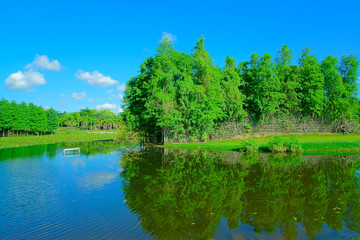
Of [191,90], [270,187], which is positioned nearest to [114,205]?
[270,187]

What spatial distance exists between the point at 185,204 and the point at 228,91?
2557 centimetres

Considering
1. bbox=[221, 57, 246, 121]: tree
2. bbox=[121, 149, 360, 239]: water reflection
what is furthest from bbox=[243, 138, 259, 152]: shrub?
bbox=[221, 57, 246, 121]: tree

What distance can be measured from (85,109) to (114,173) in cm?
12590

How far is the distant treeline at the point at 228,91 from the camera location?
1041 inches

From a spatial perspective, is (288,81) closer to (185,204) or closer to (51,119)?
(185,204)

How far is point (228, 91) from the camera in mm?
31047

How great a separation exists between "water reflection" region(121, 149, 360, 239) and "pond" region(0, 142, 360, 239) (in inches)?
1.1

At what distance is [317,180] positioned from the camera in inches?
405

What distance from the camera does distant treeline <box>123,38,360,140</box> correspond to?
26.5 meters

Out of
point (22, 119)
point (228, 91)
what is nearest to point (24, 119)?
point (22, 119)

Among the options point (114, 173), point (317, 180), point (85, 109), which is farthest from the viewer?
point (85, 109)

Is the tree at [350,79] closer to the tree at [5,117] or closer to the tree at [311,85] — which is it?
the tree at [311,85]

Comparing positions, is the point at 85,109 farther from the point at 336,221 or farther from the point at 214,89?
the point at 336,221

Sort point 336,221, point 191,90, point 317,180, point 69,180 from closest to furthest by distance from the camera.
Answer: point 336,221
point 317,180
point 69,180
point 191,90
